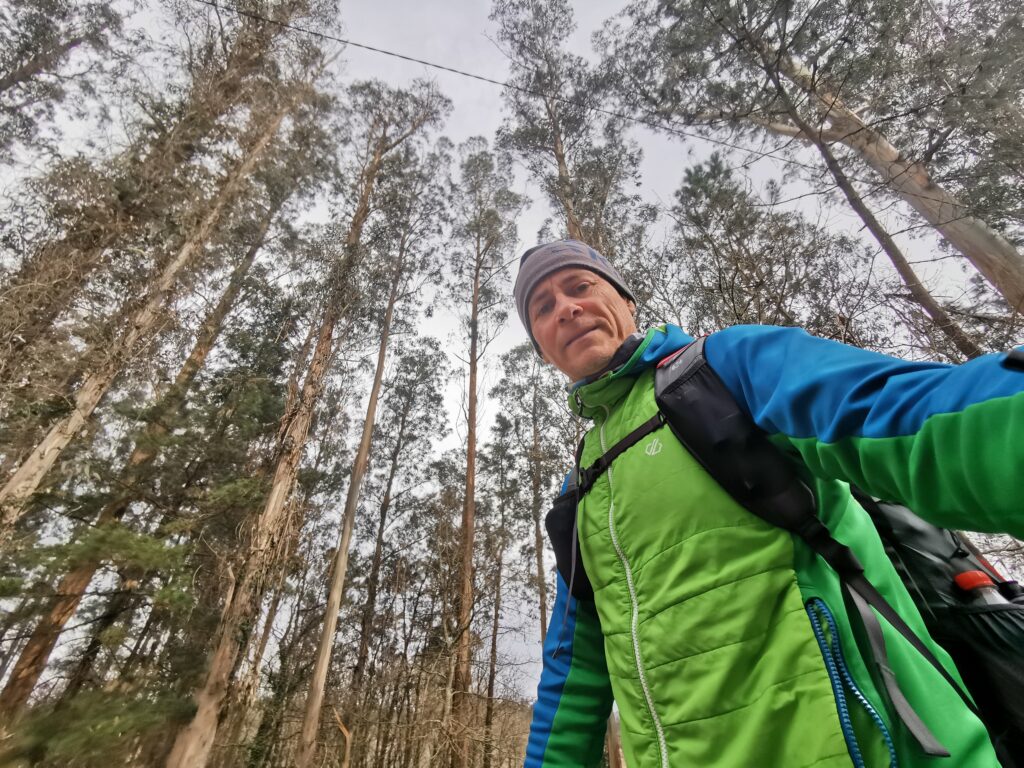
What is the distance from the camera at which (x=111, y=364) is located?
244 inches

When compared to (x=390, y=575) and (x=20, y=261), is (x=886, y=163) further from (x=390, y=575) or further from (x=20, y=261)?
(x=390, y=575)

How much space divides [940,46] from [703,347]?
10.1 m

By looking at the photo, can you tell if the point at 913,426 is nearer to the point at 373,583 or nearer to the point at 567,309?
the point at 567,309

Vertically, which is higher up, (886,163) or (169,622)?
(886,163)

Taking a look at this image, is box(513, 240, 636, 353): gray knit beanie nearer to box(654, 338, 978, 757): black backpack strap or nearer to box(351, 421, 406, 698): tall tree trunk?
box(654, 338, 978, 757): black backpack strap

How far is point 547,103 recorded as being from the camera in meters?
11.6

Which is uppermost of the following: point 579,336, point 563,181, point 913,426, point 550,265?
point 563,181

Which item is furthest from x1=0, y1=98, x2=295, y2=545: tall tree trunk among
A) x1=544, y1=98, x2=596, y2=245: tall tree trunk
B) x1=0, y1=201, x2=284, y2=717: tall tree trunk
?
x1=544, y1=98, x2=596, y2=245: tall tree trunk

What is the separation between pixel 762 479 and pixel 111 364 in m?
8.27

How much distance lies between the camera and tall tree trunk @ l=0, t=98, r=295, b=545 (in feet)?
16.9

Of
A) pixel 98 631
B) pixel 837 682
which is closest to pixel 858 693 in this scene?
pixel 837 682

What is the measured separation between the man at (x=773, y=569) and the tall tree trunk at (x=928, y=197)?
6312mm

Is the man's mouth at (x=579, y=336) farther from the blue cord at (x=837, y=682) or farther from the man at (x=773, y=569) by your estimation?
the blue cord at (x=837, y=682)

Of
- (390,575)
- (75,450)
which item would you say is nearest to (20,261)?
(75,450)
